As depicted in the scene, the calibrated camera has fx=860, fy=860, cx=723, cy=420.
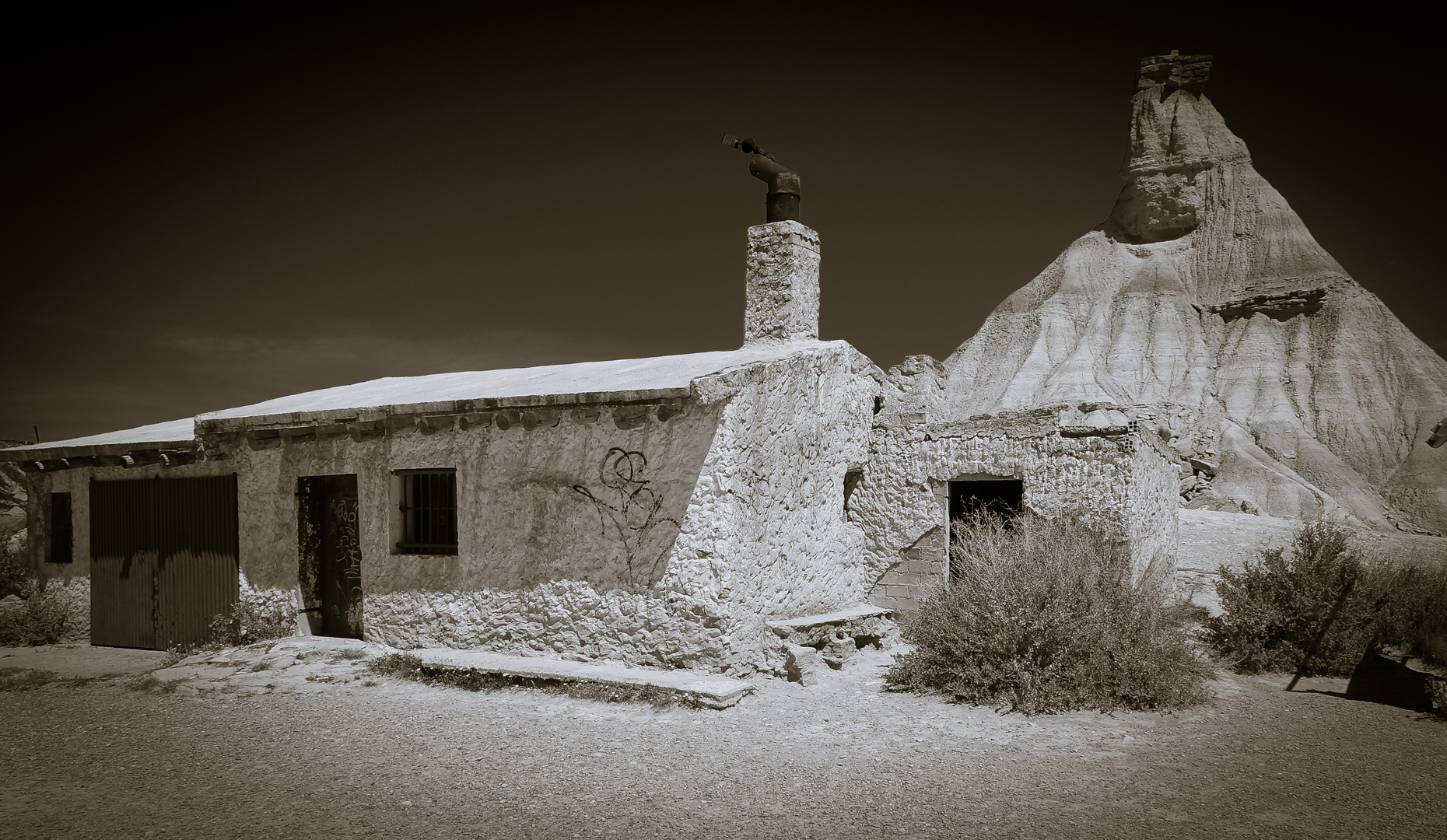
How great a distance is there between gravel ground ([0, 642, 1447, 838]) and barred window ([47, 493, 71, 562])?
425 cm

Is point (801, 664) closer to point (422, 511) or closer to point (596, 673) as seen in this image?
point (596, 673)

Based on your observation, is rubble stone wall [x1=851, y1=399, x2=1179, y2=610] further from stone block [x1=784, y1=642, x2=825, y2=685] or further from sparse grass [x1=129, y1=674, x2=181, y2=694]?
sparse grass [x1=129, y1=674, x2=181, y2=694]

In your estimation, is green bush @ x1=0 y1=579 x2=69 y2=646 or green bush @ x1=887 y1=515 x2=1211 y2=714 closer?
green bush @ x1=887 y1=515 x2=1211 y2=714

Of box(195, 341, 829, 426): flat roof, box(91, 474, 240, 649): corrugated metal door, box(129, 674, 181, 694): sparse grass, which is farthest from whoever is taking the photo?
box(91, 474, 240, 649): corrugated metal door

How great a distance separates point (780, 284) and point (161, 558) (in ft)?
25.8

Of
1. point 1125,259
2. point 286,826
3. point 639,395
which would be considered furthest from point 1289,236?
point 286,826

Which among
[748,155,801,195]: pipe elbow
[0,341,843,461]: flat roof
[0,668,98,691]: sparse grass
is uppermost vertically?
[748,155,801,195]: pipe elbow

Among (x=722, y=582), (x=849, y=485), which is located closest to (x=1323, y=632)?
(x=849, y=485)

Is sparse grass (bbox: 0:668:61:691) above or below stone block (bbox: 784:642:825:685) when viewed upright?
below

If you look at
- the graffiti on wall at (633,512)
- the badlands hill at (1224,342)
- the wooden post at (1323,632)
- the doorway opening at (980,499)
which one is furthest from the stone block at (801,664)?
the badlands hill at (1224,342)

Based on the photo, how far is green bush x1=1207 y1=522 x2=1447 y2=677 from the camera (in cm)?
819

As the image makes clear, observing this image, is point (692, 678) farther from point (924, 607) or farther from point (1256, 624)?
point (1256, 624)

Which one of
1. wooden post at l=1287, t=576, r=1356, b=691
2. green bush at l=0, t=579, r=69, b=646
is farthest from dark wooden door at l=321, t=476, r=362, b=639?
wooden post at l=1287, t=576, r=1356, b=691

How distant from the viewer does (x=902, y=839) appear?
427 cm
